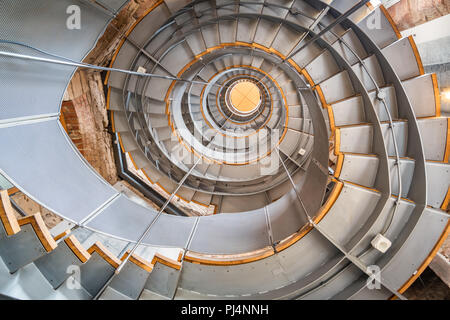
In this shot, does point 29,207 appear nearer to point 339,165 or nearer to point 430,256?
point 339,165

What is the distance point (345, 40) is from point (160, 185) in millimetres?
6024

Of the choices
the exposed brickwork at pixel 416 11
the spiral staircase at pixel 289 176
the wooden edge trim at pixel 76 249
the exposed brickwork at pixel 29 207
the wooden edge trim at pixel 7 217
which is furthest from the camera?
the exposed brickwork at pixel 29 207

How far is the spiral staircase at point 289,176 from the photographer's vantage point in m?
2.27

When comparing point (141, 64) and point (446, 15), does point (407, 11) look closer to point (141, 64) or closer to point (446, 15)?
point (446, 15)

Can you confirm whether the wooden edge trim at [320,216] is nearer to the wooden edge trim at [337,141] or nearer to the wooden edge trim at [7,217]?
the wooden edge trim at [337,141]

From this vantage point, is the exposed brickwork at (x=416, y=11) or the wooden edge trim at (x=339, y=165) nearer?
the wooden edge trim at (x=339, y=165)

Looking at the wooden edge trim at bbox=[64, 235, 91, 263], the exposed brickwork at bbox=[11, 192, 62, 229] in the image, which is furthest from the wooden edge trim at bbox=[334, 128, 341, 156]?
the exposed brickwork at bbox=[11, 192, 62, 229]

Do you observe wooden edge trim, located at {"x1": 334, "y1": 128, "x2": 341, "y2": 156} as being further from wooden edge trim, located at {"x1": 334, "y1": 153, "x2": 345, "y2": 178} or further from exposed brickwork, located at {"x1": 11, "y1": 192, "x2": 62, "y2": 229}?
exposed brickwork, located at {"x1": 11, "y1": 192, "x2": 62, "y2": 229}

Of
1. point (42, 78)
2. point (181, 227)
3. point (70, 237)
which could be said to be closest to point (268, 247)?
point (181, 227)

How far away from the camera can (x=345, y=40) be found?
3.37 meters

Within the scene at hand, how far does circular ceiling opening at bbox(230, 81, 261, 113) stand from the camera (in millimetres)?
11648

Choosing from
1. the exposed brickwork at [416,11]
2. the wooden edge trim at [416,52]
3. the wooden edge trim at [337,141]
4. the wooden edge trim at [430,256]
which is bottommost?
the wooden edge trim at [430,256]

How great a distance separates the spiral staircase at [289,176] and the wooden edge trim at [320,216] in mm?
24

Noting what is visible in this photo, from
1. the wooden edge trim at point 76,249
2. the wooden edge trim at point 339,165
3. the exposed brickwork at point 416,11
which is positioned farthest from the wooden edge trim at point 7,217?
the exposed brickwork at point 416,11
